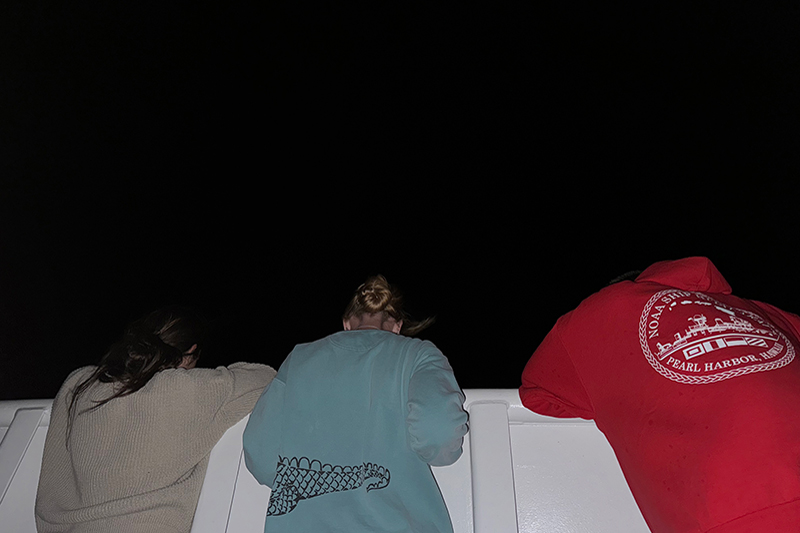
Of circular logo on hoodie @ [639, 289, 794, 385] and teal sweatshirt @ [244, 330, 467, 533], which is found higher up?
circular logo on hoodie @ [639, 289, 794, 385]

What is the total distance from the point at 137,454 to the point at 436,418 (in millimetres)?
579

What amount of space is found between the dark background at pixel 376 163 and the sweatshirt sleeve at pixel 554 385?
25.3 inches

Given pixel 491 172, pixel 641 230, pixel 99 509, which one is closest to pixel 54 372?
pixel 99 509

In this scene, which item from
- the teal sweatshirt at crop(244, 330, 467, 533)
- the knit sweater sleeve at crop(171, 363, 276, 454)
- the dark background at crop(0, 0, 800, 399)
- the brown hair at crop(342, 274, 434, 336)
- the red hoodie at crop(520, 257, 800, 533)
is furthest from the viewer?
the dark background at crop(0, 0, 800, 399)

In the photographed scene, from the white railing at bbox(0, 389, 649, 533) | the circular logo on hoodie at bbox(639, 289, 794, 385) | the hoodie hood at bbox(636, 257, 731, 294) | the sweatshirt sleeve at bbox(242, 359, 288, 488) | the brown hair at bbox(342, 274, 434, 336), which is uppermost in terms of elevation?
the hoodie hood at bbox(636, 257, 731, 294)

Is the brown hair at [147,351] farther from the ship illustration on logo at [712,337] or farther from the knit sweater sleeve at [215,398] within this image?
the ship illustration on logo at [712,337]

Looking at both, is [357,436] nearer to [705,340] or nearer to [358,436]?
[358,436]

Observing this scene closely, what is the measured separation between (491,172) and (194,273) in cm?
119

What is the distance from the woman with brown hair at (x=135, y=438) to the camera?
1016 millimetres

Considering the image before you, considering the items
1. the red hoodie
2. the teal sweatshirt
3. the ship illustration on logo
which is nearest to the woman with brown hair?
the teal sweatshirt

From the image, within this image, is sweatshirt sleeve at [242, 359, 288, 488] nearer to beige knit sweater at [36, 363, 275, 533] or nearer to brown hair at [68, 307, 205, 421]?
beige knit sweater at [36, 363, 275, 533]

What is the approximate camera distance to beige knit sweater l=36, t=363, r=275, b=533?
1012 mm

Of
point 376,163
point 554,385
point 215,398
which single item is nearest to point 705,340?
point 554,385

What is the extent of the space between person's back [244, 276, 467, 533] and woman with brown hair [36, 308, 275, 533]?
4.5 inches
